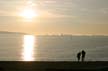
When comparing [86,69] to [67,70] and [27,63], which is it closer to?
[67,70]

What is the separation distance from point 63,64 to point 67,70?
2.15 meters

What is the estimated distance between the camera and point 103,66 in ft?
96.5

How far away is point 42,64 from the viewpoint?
30000 millimetres

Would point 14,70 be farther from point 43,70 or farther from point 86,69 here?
point 86,69

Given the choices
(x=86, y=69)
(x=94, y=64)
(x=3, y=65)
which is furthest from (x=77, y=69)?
(x=3, y=65)

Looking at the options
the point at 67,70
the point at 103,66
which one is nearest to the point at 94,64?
the point at 103,66

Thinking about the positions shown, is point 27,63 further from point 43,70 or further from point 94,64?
point 94,64

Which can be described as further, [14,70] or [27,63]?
[27,63]

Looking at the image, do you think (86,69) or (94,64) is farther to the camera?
(94,64)

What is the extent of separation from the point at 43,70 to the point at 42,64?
2.05 m

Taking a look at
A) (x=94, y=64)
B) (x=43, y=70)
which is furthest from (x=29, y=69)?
(x=94, y=64)

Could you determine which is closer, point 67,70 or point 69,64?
point 67,70

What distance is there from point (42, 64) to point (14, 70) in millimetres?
2832

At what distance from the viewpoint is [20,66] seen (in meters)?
28.9
